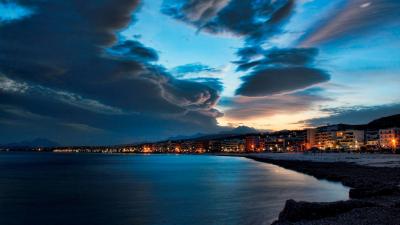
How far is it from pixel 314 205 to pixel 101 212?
16.3m

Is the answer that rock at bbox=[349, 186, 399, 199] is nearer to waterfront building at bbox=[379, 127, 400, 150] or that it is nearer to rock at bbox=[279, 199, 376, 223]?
rock at bbox=[279, 199, 376, 223]

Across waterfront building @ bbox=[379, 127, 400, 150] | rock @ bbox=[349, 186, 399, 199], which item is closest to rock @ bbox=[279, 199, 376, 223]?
rock @ bbox=[349, 186, 399, 199]

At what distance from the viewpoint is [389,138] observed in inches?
7185

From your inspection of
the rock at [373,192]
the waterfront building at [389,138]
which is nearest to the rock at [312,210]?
the rock at [373,192]

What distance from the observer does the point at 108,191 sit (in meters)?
44.4

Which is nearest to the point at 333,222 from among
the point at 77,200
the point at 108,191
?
the point at 77,200

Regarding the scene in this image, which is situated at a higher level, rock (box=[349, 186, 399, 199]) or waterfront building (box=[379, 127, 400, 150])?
waterfront building (box=[379, 127, 400, 150])

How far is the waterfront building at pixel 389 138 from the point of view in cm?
17274

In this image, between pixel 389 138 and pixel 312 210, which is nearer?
pixel 312 210

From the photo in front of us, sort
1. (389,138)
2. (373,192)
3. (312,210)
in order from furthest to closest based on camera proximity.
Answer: (389,138)
(373,192)
(312,210)

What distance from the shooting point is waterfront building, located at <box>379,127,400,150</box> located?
17274cm

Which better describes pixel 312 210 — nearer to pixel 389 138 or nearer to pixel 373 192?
pixel 373 192

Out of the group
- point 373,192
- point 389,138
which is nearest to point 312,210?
point 373,192

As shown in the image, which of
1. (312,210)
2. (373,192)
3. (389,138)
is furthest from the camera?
(389,138)
